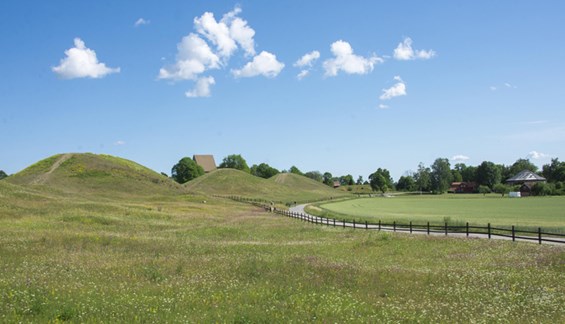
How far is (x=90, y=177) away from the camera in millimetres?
112750

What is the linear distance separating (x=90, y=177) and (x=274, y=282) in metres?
106

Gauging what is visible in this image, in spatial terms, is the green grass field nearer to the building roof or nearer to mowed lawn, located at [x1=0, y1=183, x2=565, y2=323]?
mowed lawn, located at [x1=0, y1=183, x2=565, y2=323]

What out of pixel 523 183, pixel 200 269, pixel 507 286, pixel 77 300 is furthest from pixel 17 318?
pixel 523 183

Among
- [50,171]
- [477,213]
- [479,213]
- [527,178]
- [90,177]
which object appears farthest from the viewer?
[527,178]

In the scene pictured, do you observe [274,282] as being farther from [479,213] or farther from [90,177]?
[90,177]

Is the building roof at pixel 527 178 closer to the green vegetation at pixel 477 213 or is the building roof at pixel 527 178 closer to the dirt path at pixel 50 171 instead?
the green vegetation at pixel 477 213

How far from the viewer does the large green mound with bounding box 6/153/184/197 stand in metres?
103

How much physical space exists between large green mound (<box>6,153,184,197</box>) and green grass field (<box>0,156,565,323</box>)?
75.5 m

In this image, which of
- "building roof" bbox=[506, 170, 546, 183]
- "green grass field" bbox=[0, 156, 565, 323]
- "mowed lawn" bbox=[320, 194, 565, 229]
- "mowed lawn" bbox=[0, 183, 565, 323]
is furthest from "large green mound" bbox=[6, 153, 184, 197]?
"building roof" bbox=[506, 170, 546, 183]

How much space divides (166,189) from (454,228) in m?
88.0

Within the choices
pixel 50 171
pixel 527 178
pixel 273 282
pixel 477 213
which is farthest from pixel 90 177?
pixel 527 178

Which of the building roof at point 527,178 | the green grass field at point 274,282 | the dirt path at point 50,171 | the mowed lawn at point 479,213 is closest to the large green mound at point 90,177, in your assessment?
the dirt path at point 50,171

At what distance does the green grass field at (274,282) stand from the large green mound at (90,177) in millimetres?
75488

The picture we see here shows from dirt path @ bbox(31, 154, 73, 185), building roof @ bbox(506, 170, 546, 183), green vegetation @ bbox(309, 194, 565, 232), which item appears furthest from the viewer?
building roof @ bbox(506, 170, 546, 183)
